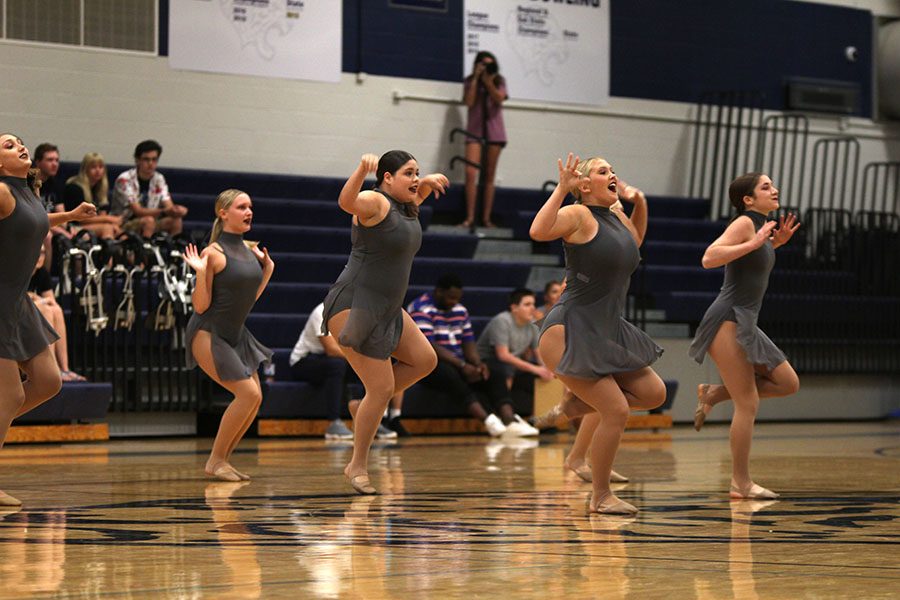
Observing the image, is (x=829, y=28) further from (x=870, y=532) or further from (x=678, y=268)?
(x=870, y=532)

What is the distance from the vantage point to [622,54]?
599 inches

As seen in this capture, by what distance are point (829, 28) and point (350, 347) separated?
11595 millimetres

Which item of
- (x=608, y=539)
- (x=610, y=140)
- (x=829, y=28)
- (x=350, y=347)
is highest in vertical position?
(x=829, y=28)

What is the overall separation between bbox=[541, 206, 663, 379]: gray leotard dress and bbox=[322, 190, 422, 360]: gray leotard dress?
80cm

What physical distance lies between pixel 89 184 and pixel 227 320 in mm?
4002

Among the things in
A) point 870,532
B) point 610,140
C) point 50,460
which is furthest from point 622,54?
point 870,532

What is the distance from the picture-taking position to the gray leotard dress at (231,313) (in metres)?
7.03

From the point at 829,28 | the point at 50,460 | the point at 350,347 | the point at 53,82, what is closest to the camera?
the point at 350,347

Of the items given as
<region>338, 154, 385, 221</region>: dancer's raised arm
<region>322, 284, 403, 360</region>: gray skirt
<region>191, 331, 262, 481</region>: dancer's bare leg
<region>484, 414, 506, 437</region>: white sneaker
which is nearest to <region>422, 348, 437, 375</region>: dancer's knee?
<region>322, 284, 403, 360</region>: gray skirt

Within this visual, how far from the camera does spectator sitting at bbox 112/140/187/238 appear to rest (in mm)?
10773

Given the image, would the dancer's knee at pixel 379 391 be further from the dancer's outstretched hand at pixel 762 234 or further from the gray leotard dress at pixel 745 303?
the dancer's outstretched hand at pixel 762 234

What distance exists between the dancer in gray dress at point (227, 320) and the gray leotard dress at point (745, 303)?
7.06 feet

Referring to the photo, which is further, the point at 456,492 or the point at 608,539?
the point at 456,492

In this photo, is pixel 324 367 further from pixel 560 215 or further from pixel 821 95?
pixel 821 95
